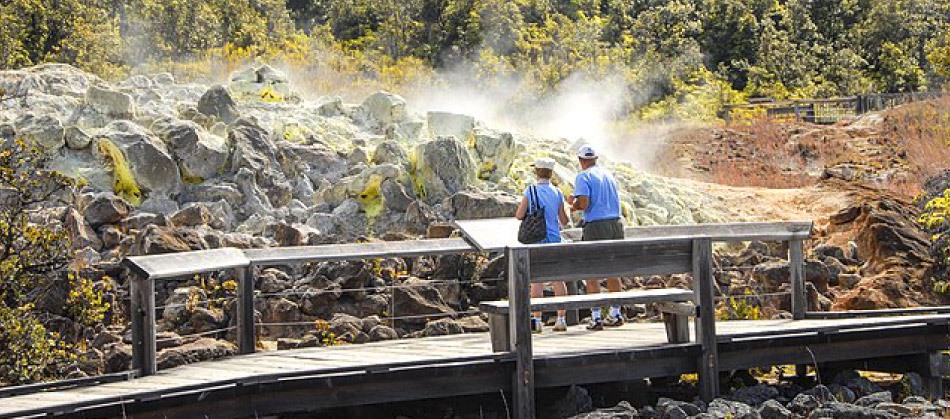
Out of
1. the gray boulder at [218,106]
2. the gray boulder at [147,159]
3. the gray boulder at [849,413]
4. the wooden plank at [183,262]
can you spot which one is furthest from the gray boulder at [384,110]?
the gray boulder at [849,413]

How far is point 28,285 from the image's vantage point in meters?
11.3

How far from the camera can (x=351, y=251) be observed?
12.2 m

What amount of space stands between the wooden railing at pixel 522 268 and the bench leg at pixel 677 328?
104 mm

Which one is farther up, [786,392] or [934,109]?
[934,109]

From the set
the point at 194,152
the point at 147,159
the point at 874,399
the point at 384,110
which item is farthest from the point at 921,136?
the point at 874,399

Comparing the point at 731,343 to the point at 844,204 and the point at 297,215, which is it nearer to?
the point at 297,215

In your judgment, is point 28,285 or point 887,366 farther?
point 887,366

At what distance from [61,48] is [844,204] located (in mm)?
16443

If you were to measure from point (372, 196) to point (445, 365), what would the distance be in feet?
33.7

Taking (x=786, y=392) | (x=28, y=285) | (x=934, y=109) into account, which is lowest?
(x=786, y=392)

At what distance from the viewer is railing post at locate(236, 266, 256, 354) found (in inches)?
457

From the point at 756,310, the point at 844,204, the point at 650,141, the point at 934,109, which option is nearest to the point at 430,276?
the point at 756,310

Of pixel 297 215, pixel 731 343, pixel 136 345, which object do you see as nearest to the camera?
pixel 136 345

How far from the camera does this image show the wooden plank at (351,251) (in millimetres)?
11711
